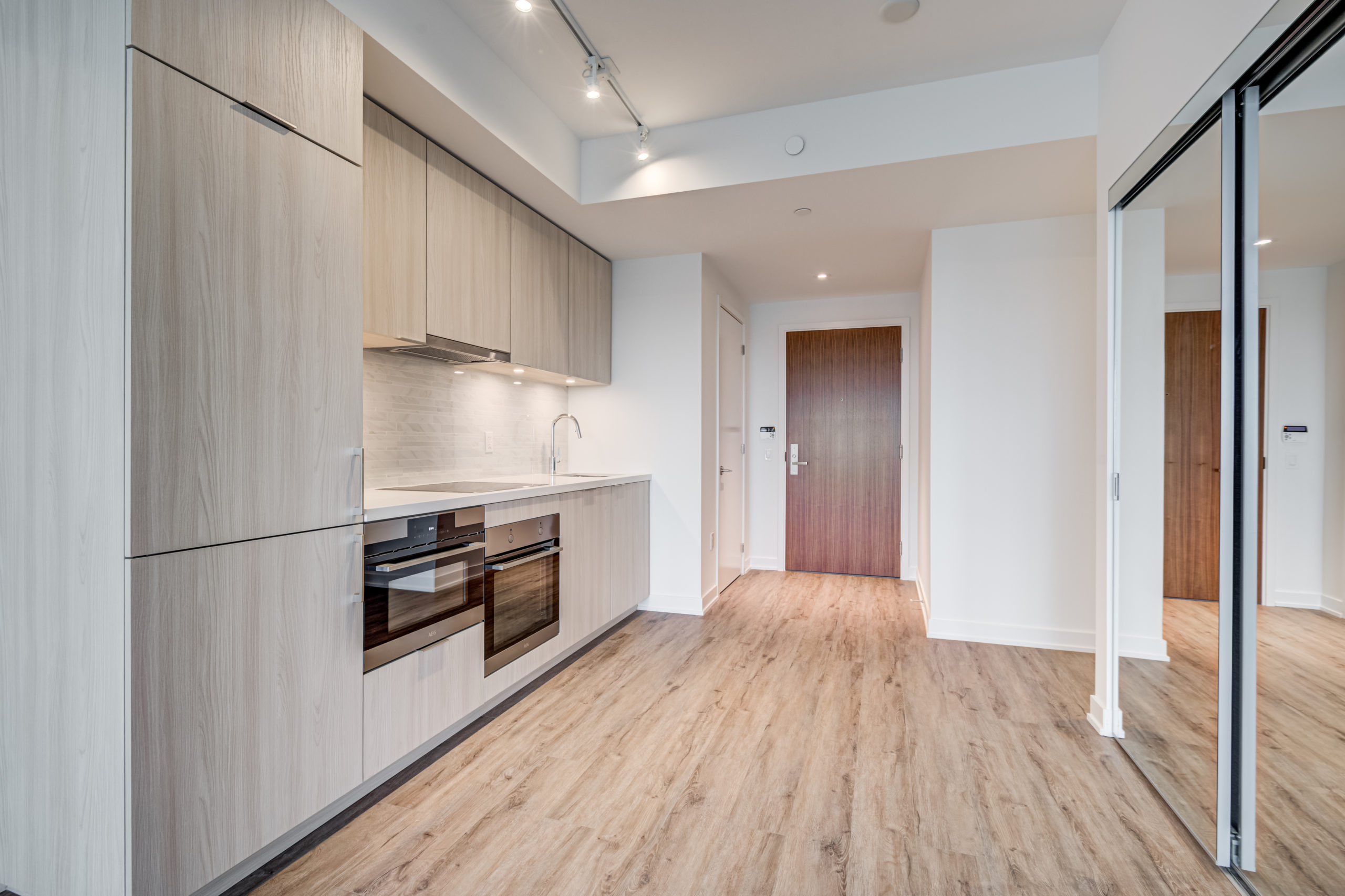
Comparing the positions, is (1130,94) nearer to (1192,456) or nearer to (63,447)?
(1192,456)

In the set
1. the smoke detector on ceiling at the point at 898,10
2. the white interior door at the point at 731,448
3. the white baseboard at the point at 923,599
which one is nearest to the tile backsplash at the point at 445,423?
the white interior door at the point at 731,448

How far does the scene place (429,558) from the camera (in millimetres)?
2051

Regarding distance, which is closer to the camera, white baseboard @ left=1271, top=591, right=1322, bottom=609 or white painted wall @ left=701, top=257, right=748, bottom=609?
white baseboard @ left=1271, top=591, right=1322, bottom=609

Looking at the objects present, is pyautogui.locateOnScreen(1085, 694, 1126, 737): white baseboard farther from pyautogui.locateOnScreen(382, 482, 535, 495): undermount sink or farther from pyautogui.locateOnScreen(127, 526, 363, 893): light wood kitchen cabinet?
pyautogui.locateOnScreen(127, 526, 363, 893): light wood kitchen cabinet

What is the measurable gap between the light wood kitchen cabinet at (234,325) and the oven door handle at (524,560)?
76 centimetres

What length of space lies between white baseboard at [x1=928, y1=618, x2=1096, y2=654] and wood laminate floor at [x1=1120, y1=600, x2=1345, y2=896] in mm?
1604

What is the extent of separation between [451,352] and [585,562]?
1236mm

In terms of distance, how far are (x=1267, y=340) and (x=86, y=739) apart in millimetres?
2726

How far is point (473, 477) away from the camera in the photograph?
3270 millimetres

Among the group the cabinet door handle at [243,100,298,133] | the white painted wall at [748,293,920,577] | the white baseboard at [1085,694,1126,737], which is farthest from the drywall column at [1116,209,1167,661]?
the white painted wall at [748,293,920,577]

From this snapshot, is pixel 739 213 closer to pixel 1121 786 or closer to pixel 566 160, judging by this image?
pixel 566 160

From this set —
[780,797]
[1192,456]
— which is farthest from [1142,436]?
[780,797]

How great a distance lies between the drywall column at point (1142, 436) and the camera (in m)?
1.91

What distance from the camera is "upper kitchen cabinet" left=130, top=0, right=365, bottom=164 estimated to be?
1331mm
